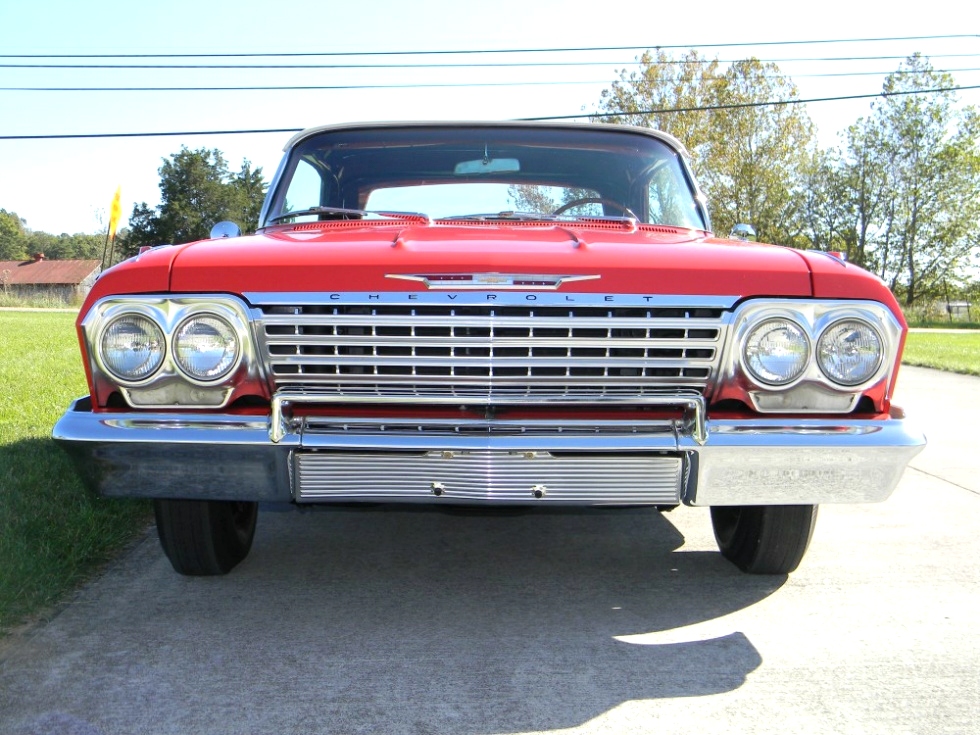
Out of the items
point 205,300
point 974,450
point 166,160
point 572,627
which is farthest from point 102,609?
point 166,160

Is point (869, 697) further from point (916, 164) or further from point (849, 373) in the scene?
point (916, 164)

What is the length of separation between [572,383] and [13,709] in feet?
5.12

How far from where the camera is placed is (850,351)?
268 centimetres

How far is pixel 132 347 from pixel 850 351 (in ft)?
6.25

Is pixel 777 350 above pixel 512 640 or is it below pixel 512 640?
above

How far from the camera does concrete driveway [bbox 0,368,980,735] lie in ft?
7.82

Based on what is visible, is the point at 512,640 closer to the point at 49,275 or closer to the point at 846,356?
the point at 846,356

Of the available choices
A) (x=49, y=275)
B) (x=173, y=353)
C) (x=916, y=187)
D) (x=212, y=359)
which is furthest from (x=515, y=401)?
(x=49, y=275)

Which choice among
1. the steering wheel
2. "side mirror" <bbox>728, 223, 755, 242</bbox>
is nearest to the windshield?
the steering wheel

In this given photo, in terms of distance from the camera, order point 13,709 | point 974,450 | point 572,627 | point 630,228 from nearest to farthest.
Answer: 1. point 13,709
2. point 572,627
3. point 630,228
4. point 974,450

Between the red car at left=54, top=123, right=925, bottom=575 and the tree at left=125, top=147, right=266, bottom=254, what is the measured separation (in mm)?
59649

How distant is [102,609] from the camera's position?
3127mm

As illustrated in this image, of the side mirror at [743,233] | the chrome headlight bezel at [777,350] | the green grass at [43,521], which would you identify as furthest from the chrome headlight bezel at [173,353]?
the side mirror at [743,233]

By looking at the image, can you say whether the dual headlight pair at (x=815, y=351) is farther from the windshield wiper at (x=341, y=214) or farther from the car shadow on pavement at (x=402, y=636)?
the windshield wiper at (x=341, y=214)
